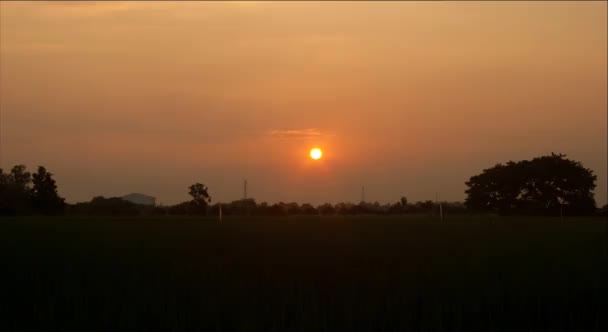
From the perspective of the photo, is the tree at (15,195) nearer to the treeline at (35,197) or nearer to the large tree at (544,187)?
the treeline at (35,197)

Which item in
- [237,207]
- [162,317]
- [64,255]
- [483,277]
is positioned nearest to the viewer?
[162,317]

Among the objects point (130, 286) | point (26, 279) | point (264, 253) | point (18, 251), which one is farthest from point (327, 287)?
point (18, 251)

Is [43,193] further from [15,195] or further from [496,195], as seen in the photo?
[496,195]

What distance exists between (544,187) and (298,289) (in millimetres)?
50201

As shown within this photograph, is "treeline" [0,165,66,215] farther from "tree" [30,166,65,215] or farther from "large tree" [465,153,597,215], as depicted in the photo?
"large tree" [465,153,597,215]

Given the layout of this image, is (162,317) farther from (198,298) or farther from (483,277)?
(483,277)

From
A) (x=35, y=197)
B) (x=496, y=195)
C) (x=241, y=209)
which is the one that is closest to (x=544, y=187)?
(x=496, y=195)

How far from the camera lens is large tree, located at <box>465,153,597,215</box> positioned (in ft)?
183

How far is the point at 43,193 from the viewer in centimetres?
5228

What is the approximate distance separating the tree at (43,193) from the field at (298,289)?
37774 mm

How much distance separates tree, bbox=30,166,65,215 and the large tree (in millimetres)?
31645

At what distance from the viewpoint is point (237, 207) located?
2724 inches

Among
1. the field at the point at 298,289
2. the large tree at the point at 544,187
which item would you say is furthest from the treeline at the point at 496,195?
the field at the point at 298,289

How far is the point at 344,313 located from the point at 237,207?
2435 inches
